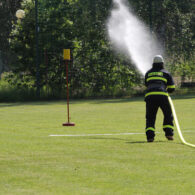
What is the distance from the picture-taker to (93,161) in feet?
33.4

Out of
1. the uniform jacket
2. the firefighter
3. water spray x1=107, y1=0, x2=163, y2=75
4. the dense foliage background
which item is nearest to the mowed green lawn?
the firefighter

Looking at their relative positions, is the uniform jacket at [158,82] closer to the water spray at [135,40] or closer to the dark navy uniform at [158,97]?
the dark navy uniform at [158,97]

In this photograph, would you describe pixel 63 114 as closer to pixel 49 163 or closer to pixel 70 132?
pixel 70 132

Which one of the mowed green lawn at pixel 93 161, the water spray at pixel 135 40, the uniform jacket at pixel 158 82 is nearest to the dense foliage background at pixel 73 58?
the water spray at pixel 135 40

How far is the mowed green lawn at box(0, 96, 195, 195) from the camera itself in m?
7.93

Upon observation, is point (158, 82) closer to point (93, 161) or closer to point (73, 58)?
point (93, 161)

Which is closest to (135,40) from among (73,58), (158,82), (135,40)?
(135,40)

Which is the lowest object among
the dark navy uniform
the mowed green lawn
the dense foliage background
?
the mowed green lawn

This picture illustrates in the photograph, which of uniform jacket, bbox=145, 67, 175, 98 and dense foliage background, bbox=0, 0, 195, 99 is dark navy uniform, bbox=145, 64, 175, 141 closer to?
uniform jacket, bbox=145, 67, 175, 98

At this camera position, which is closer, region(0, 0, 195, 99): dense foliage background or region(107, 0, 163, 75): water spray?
region(0, 0, 195, 99): dense foliage background

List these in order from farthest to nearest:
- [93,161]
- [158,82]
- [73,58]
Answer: [73,58] < [158,82] < [93,161]

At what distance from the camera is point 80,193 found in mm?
7562

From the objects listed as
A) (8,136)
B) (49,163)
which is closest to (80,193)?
(49,163)

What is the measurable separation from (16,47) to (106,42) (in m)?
4.95
